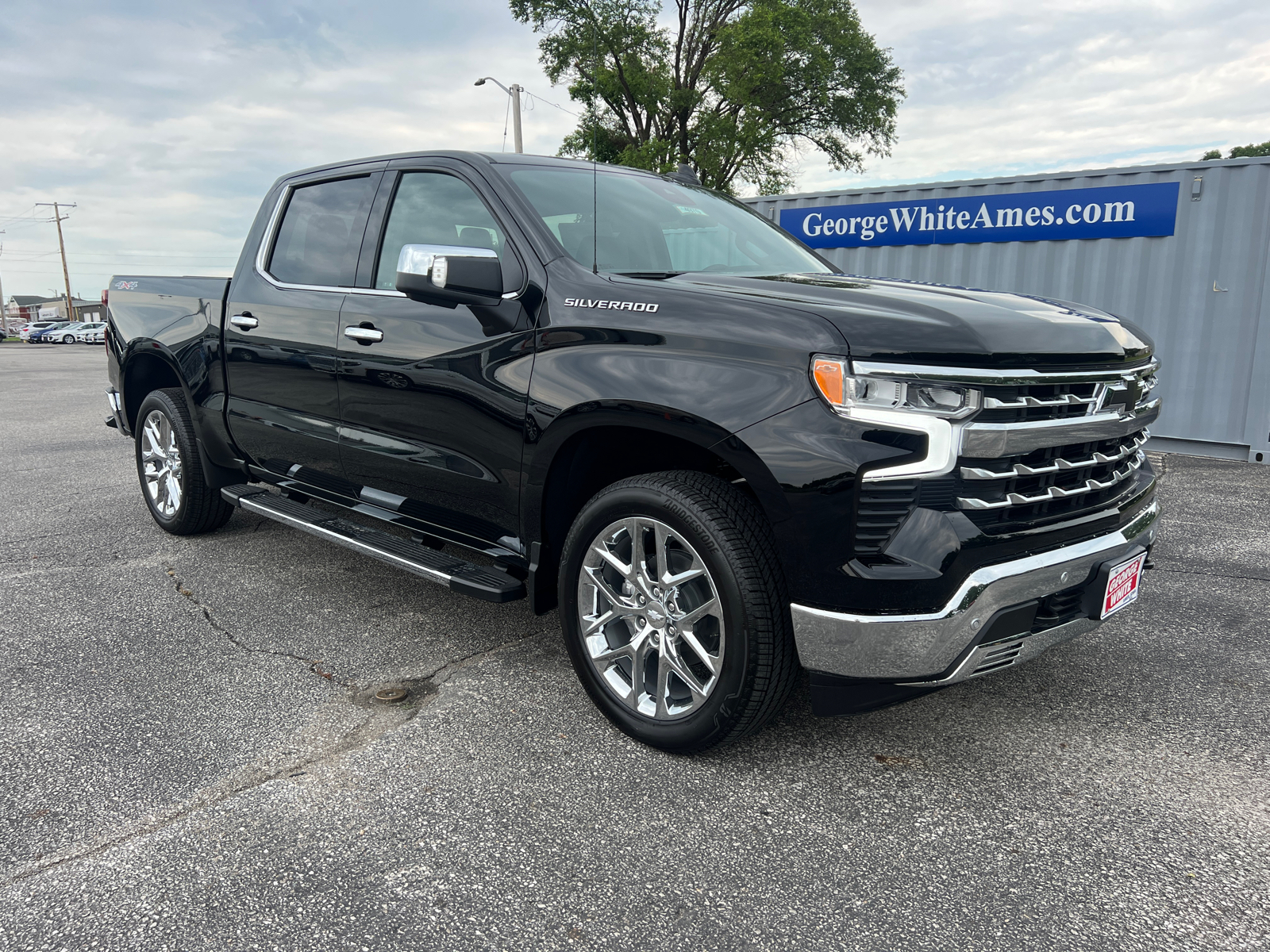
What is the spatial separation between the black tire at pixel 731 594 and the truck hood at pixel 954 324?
562 millimetres

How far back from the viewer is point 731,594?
2.46m

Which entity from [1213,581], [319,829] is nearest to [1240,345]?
[1213,581]

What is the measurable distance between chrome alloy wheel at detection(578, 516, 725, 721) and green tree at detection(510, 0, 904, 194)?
88.7ft

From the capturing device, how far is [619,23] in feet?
96.2

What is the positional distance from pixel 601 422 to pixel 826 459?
2.45 ft

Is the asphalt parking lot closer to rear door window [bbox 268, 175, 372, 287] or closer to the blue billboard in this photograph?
rear door window [bbox 268, 175, 372, 287]

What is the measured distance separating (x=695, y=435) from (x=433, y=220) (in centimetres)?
166

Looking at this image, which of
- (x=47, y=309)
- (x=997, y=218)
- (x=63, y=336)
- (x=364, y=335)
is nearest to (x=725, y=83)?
(x=997, y=218)

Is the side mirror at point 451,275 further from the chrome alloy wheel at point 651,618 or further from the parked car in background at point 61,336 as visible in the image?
the parked car in background at point 61,336

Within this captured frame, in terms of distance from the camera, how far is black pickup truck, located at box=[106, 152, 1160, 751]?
2256 millimetres

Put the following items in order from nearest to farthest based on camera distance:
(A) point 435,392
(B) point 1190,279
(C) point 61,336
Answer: (A) point 435,392 → (B) point 1190,279 → (C) point 61,336

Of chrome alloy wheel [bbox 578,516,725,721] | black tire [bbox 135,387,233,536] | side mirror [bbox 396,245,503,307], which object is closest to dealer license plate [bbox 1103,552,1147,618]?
chrome alloy wheel [bbox 578,516,725,721]

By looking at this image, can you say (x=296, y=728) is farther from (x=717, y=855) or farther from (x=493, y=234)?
(x=493, y=234)

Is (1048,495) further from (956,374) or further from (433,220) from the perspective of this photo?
(433,220)
